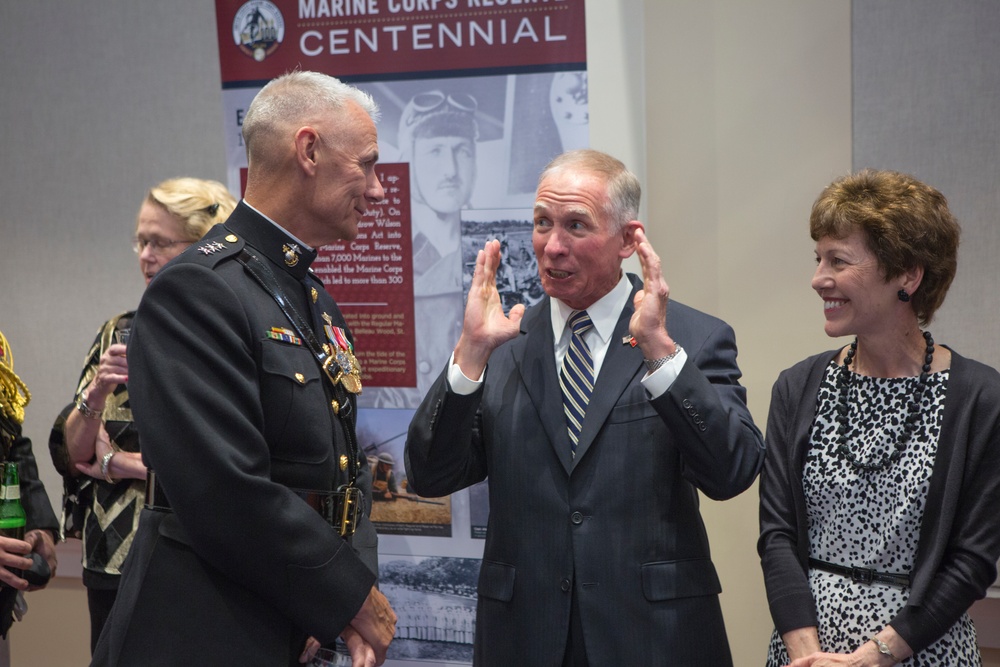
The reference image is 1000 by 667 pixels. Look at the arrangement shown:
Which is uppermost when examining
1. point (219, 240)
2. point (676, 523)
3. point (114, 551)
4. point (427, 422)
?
point (219, 240)

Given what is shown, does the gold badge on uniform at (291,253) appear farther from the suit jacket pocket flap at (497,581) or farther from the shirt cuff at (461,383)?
the suit jacket pocket flap at (497,581)

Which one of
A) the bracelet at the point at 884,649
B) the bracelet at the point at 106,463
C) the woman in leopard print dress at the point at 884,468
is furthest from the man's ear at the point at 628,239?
the bracelet at the point at 106,463

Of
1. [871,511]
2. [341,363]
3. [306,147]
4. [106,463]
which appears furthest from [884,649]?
[106,463]

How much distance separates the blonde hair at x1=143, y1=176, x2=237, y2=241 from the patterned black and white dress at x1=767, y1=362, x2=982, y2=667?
1889 mm

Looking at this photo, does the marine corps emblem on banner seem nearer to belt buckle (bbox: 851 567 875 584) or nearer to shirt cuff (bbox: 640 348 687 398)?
shirt cuff (bbox: 640 348 687 398)

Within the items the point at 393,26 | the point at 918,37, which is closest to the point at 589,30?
the point at 393,26

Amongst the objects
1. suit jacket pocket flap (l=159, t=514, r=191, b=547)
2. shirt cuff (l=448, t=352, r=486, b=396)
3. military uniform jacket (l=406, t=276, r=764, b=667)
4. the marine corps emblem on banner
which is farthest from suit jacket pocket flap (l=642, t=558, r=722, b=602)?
the marine corps emblem on banner

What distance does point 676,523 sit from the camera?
2.41 metres

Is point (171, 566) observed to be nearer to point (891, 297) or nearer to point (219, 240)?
point (219, 240)

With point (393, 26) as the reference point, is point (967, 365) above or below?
below

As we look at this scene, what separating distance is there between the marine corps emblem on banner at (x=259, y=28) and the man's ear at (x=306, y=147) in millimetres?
1756

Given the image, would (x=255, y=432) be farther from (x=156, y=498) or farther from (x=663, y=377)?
(x=663, y=377)

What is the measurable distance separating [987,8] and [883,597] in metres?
2.02

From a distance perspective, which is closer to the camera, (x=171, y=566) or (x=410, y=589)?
(x=171, y=566)
